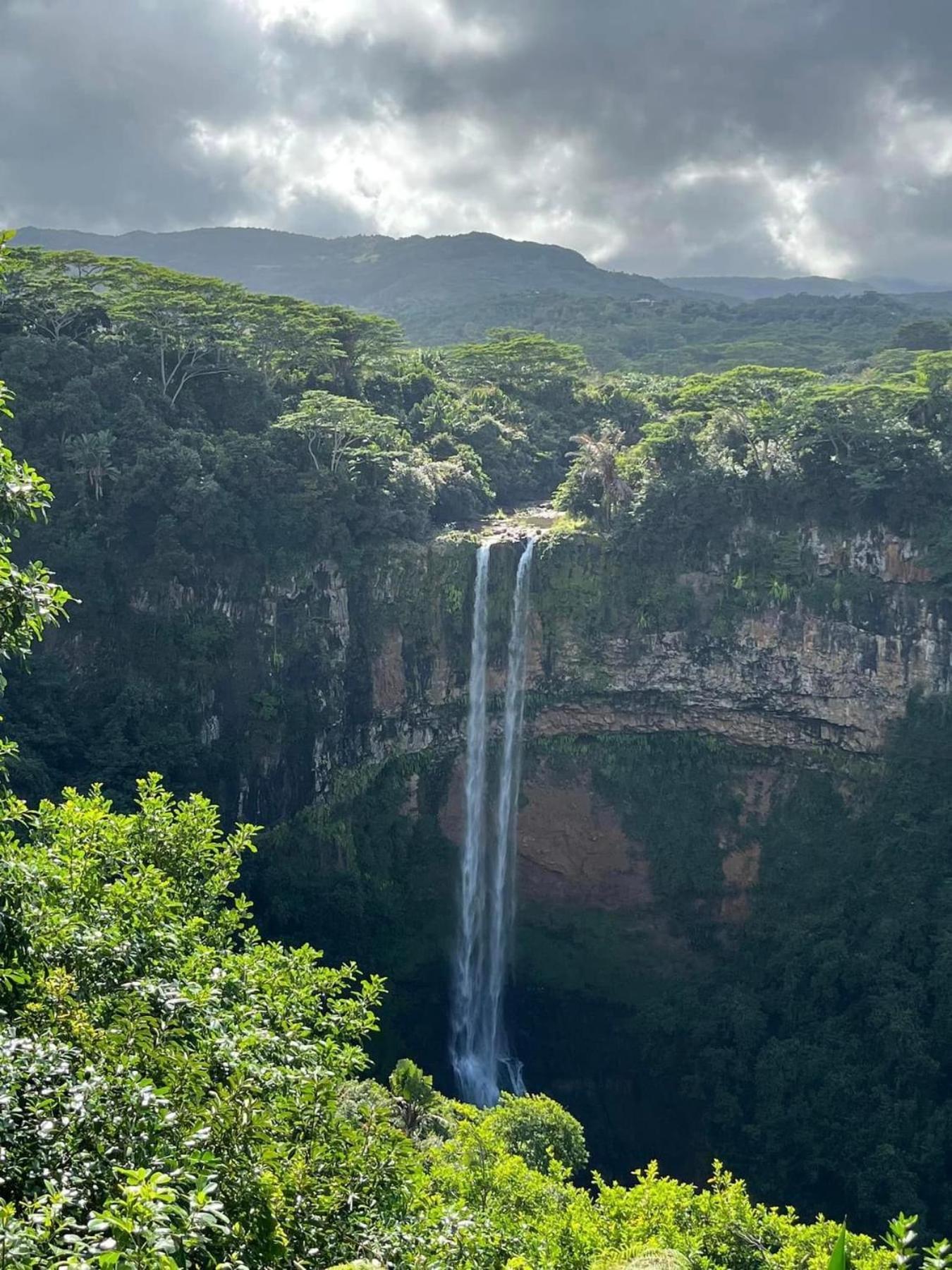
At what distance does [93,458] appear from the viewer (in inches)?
908

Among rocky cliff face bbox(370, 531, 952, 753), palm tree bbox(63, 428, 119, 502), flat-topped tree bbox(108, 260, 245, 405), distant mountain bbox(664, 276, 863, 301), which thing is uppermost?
distant mountain bbox(664, 276, 863, 301)

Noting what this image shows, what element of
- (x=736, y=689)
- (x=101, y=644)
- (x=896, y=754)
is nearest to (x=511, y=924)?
(x=736, y=689)

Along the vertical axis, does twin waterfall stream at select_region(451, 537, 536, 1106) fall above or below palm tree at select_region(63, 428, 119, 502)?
below

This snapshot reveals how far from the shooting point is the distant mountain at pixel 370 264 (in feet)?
318

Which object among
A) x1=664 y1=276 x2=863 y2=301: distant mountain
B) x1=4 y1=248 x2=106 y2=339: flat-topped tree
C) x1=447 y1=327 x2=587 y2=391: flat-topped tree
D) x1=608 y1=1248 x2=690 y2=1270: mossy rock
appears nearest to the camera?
x1=608 y1=1248 x2=690 y2=1270: mossy rock

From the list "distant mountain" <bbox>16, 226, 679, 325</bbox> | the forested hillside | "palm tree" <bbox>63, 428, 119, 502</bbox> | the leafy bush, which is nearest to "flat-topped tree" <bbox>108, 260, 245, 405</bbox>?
"palm tree" <bbox>63, 428, 119, 502</bbox>

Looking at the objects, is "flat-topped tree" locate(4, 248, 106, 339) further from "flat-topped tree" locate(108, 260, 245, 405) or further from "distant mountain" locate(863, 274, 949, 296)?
"distant mountain" locate(863, 274, 949, 296)

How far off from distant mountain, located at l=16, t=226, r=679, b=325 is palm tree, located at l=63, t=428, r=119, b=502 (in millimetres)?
70607

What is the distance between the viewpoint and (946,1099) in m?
20.9

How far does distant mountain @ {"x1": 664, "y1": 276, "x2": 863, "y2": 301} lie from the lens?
132125 mm

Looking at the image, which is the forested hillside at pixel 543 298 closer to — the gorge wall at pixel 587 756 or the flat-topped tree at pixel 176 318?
the gorge wall at pixel 587 756

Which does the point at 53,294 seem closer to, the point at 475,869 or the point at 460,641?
the point at 460,641

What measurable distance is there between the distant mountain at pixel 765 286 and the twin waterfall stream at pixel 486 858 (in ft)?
371

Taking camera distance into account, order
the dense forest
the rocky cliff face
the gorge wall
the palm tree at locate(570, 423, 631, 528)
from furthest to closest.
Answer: the palm tree at locate(570, 423, 631, 528)
the rocky cliff face
the gorge wall
the dense forest
